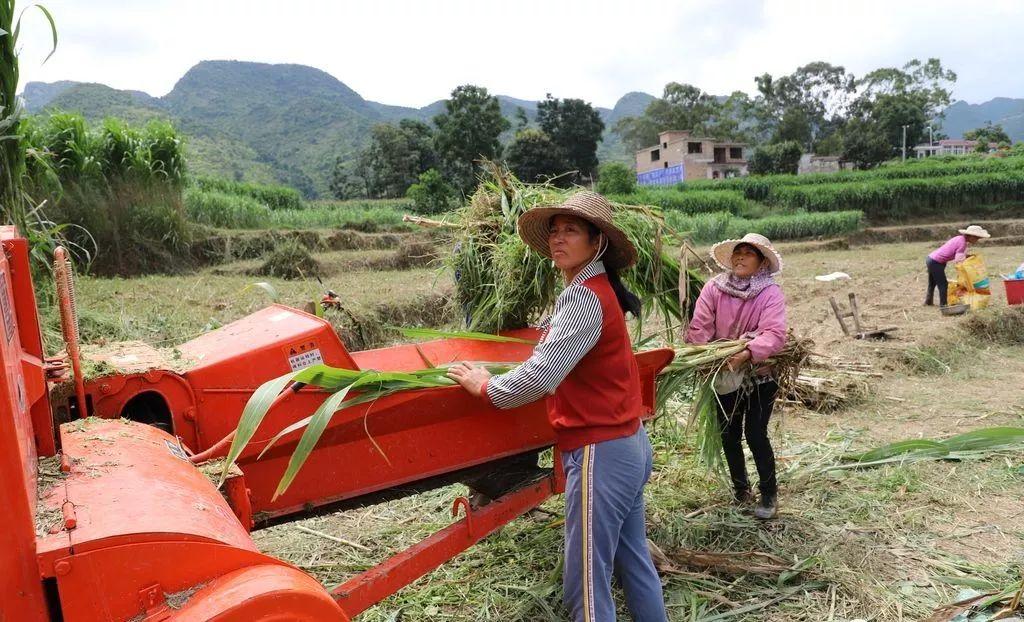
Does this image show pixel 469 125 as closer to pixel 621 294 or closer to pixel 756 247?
pixel 756 247

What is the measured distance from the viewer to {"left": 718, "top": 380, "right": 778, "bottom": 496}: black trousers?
3.86 meters

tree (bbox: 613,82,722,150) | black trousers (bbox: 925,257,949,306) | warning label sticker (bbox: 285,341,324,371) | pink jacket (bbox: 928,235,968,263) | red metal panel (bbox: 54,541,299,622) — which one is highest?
tree (bbox: 613,82,722,150)

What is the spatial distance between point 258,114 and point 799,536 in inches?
4171

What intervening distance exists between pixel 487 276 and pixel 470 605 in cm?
175

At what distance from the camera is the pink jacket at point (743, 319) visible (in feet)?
11.8

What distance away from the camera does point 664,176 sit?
174 ft

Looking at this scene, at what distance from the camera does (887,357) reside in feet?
24.9

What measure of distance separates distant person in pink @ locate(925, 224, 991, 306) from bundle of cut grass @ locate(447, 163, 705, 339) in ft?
25.9

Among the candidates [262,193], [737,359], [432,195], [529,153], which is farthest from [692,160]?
[737,359]

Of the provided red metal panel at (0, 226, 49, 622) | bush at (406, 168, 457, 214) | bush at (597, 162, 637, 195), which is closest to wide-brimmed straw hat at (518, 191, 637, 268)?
red metal panel at (0, 226, 49, 622)

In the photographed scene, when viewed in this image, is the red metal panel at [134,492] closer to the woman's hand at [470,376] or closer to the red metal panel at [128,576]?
the red metal panel at [128,576]

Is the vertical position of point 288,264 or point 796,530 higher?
point 288,264

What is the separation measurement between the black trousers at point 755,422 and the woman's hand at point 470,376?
1.82 meters

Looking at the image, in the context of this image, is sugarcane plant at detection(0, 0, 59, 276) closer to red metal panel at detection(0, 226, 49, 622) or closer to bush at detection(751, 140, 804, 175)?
red metal panel at detection(0, 226, 49, 622)
